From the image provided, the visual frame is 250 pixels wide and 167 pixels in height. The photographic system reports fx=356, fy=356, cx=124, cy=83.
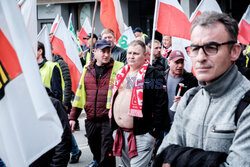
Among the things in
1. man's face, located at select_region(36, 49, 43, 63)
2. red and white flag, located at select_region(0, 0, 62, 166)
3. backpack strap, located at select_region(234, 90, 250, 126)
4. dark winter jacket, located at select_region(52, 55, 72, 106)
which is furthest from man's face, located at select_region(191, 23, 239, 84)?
dark winter jacket, located at select_region(52, 55, 72, 106)

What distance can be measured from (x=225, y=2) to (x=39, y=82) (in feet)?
67.3

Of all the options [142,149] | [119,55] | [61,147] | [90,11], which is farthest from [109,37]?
[90,11]

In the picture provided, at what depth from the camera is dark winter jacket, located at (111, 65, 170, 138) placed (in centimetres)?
423

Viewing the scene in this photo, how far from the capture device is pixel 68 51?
23.6 ft

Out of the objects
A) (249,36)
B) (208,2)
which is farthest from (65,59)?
(249,36)

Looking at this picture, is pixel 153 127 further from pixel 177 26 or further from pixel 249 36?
pixel 249 36

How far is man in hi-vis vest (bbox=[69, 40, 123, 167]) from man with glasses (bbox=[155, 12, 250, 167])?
10.3 feet

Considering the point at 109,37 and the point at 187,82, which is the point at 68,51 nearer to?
the point at 109,37

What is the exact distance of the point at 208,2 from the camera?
6.65m

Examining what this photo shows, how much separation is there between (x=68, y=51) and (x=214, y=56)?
18.7 feet

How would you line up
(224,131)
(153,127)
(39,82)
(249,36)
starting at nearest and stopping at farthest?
(224,131) < (39,82) < (153,127) < (249,36)

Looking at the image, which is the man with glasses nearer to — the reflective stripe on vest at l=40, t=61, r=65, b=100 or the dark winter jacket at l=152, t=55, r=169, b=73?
the reflective stripe on vest at l=40, t=61, r=65, b=100

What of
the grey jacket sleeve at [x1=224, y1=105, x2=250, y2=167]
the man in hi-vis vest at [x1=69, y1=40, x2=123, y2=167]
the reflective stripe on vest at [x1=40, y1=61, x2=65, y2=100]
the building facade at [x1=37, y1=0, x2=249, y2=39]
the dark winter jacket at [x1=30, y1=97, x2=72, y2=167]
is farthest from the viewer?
the building facade at [x1=37, y1=0, x2=249, y2=39]

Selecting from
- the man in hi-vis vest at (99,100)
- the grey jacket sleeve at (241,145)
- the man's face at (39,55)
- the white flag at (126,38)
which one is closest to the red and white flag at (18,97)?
the grey jacket sleeve at (241,145)
